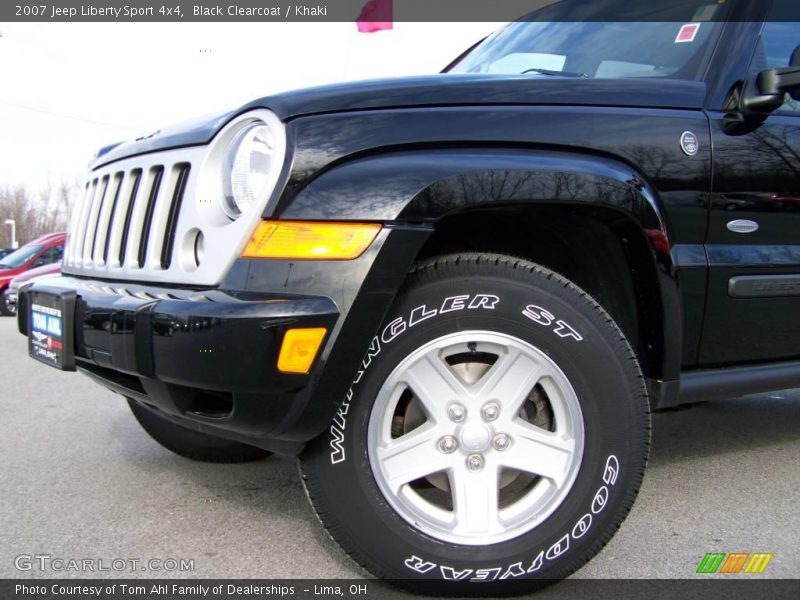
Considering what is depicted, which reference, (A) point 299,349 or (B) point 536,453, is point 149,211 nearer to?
(A) point 299,349

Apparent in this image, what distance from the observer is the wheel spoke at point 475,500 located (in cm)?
201

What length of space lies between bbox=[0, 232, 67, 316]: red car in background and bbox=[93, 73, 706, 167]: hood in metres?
12.6

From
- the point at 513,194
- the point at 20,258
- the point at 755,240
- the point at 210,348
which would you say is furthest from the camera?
the point at 20,258

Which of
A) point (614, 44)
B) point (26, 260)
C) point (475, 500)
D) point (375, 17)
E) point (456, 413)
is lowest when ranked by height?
point (26, 260)

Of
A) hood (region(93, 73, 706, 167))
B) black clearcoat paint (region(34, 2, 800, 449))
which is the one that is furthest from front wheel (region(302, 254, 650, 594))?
hood (region(93, 73, 706, 167))

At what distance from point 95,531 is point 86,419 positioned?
1.81 meters

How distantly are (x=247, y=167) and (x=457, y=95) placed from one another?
626mm

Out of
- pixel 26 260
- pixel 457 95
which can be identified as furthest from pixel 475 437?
pixel 26 260

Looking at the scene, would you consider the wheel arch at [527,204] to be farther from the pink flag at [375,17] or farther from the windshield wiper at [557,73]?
the pink flag at [375,17]

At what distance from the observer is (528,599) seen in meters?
2.02

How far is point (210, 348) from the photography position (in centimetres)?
175

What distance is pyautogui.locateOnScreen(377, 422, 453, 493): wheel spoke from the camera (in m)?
1.98

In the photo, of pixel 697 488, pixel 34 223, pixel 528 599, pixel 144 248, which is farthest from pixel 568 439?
pixel 34 223

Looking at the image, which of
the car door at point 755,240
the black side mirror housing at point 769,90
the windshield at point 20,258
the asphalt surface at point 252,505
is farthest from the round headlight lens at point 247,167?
the windshield at point 20,258
